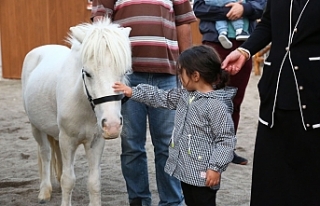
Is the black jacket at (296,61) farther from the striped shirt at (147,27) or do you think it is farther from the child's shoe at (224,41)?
the child's shoe at (224,41)

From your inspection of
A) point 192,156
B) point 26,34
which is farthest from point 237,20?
point 26,34

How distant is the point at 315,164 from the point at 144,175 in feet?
4.74

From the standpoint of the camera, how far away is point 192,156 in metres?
2.90

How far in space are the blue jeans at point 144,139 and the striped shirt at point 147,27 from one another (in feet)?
0.30

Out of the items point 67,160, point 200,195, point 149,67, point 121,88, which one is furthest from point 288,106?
point 67,160

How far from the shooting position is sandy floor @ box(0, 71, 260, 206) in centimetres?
442

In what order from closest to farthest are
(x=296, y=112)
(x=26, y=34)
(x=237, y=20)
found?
(x=296, y=112) → (x=237, y=20) → (x=26, y=34)

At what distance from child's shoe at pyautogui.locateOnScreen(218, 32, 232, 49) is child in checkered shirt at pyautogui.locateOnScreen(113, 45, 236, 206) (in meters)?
1.81

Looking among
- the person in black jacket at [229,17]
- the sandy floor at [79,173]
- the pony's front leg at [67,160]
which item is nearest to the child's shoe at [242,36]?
the person in black jacket at [229,17]

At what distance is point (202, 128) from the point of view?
114 inches

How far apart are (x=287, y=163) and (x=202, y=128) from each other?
A: 0.45 m

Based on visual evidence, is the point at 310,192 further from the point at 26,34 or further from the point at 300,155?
the point at 26,34

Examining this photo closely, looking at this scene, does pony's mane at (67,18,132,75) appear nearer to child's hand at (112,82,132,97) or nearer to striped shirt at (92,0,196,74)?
child's hand at (112,82,132,97)

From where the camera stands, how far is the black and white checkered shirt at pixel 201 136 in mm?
2824
